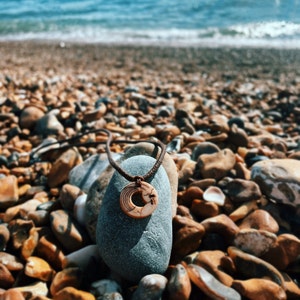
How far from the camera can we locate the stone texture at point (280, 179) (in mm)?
2004

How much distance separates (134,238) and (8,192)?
48.1 inches

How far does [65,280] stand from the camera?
5.19 ft

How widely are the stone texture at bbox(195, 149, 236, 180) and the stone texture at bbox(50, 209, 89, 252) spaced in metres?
0.95

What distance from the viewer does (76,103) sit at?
12.6ft

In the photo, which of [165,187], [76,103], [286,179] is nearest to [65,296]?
[165,187]

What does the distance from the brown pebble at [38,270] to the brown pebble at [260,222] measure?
3.52 ft

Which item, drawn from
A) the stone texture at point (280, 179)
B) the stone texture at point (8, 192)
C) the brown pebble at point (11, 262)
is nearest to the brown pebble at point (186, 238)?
the stone texture at point (280, 179)

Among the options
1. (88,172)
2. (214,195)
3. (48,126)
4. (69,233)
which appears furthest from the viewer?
(48,126)

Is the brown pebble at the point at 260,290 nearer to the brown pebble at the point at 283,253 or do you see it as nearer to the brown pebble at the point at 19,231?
the brown pebble at the point at 283,253

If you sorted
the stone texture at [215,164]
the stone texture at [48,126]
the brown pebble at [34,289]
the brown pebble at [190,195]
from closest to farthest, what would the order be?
the brown pebble at [34,289] → the brown pebble at [190,195] → the stone texture at [215,164] → the stone texture at [48,126]

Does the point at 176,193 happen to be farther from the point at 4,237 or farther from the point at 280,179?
the point at 4,237

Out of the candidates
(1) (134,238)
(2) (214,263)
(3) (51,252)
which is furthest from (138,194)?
(3) (51,252)

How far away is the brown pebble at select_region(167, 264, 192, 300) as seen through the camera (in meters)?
1.43

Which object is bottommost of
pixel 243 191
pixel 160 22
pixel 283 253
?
pixel 283 253
